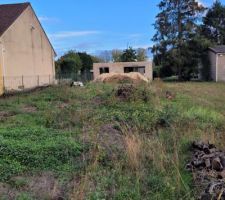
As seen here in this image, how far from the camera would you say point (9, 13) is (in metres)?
35.2

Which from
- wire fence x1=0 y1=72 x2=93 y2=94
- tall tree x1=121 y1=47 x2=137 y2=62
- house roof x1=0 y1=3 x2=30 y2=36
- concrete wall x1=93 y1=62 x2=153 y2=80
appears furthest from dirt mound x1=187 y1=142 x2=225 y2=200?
tall tree x1=121 y1=47 x2=137 y2=62

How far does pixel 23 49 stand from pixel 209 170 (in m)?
30.8

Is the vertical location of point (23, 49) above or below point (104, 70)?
above

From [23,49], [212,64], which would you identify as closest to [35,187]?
[23,49]

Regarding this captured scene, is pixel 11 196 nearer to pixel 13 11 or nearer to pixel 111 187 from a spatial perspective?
pixel 111 187

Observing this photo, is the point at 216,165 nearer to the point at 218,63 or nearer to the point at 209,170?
the point at 209,170

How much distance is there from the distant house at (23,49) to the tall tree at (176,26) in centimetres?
1571

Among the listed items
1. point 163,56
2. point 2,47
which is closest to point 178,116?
point 2,47

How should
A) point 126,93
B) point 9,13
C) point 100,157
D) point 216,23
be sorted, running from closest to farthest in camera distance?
point 100,157 < point 126,93 < point 9,13 < point 216,23

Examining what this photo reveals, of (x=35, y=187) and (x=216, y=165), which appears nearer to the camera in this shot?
(x=35, y=187)

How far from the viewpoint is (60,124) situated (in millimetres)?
11148

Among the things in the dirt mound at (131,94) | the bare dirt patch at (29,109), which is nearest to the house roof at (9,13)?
the dirt mound at (131,94)

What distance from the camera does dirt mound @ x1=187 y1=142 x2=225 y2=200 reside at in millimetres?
5215

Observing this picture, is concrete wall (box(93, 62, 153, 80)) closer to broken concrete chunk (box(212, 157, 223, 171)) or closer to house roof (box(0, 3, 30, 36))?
house roof (box(0, 3, 30, 36))
